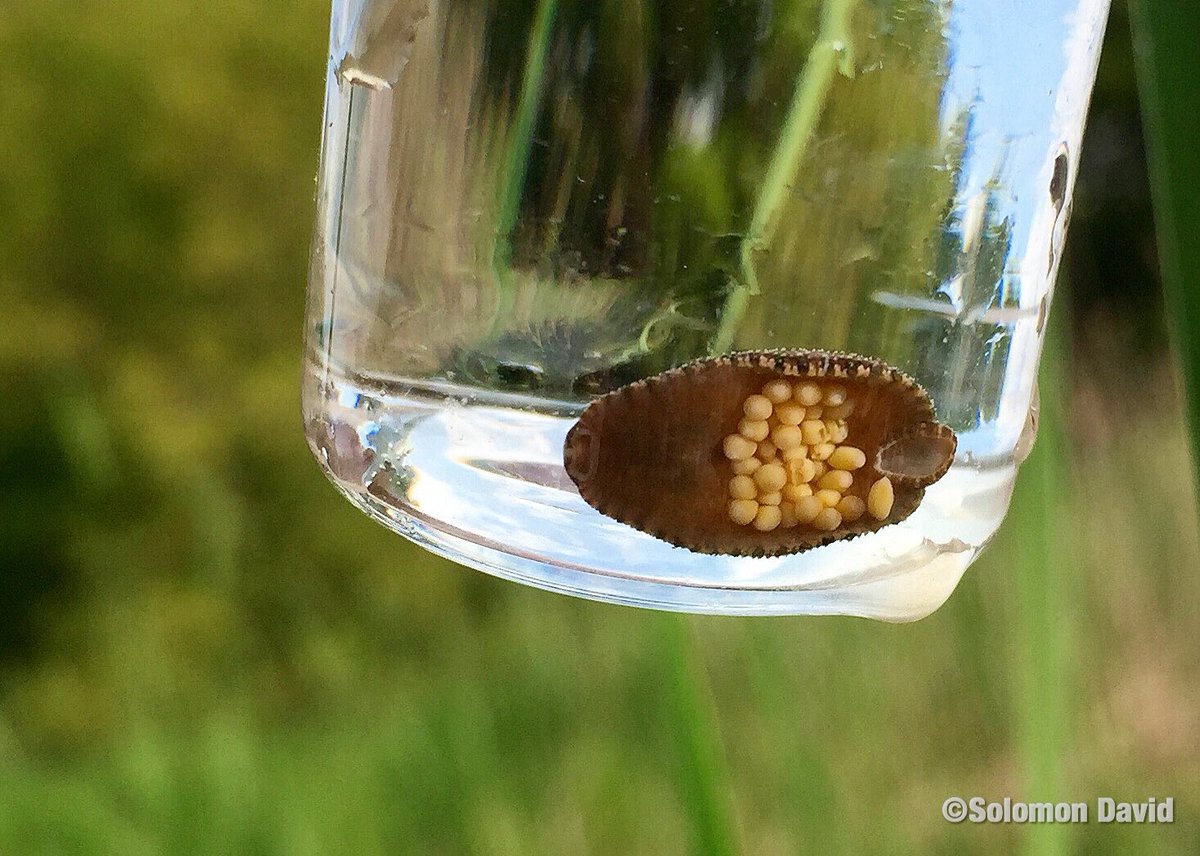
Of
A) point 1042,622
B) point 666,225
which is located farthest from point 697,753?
point 666,225

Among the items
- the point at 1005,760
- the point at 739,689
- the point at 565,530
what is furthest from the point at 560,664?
the point at 565,530

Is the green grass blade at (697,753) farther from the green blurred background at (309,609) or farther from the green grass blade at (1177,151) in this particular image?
the green grass blade at (1177,151)

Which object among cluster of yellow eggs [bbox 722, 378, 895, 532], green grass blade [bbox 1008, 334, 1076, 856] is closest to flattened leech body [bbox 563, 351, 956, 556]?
cluster of yellow eggs [bbox 722, 378, 895, 532]

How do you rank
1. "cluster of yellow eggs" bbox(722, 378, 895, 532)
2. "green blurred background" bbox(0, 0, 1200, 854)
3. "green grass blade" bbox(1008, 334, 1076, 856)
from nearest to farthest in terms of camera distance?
"cluster of yellow eggs" bbox(722, 378, 895, 532) < "green grass blade" bbox(1008, 334, 1076, 856) < "green blurred background" bbox(0, 0, 1200, 854)

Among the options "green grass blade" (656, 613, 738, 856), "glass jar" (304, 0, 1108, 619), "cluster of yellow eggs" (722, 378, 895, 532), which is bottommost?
"green grass blade" (656, 613, 738, 856)

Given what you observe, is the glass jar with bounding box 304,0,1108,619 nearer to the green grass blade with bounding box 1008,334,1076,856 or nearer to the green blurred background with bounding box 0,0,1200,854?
the green grass blade with bounding box 1008,334,1076,856

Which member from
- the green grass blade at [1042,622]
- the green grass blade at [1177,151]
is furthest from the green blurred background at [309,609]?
the green grass blade at [1177,151]

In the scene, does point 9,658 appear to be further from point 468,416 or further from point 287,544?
point 468,416
